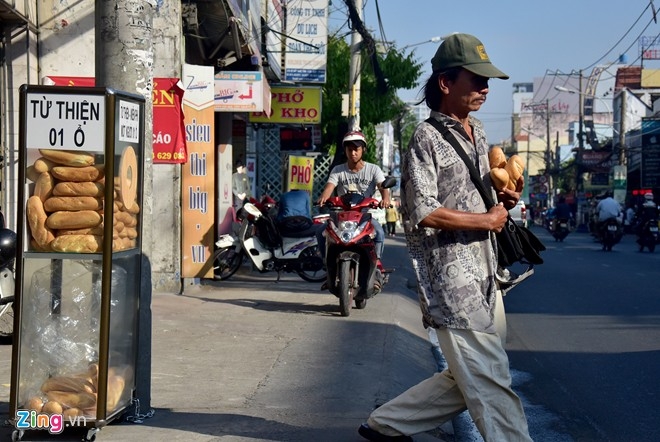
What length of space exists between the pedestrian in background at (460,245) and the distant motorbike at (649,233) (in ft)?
87.0

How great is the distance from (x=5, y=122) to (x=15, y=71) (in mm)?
646

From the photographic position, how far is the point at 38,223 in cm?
497

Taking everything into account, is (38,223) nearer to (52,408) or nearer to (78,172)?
(78,172)

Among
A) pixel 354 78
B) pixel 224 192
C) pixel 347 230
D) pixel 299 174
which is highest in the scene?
pixel 354 78

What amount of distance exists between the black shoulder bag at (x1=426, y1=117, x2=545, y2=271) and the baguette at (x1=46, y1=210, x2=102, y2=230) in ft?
5.66

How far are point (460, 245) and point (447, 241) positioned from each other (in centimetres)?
6

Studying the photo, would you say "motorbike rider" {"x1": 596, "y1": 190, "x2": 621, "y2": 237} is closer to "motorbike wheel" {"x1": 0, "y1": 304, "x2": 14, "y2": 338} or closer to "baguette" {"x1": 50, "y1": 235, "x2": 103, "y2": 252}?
"motorbike wheel" {"x1": 0, "y1": 304, "x2": 14, "y2": 338}

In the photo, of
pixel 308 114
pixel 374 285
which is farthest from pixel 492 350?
pixel 308 114

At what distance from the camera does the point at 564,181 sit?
112m

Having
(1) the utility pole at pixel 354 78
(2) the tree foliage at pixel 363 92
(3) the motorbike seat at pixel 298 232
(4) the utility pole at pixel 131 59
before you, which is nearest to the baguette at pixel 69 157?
(4) the utility pole at pixel 131 59

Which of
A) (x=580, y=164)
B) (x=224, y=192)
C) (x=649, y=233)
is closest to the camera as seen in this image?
(x=224, y=192)

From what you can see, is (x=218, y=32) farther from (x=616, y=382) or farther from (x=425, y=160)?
(x=425, y=160)

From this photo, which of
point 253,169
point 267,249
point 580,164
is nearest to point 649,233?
point 253,169

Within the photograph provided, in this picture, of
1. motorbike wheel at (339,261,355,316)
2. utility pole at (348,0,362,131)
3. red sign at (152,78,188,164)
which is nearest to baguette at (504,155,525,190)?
motorbike wheel at (339,261,355,316)
